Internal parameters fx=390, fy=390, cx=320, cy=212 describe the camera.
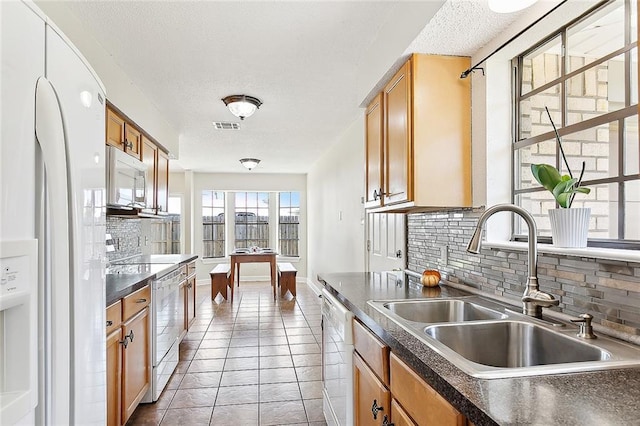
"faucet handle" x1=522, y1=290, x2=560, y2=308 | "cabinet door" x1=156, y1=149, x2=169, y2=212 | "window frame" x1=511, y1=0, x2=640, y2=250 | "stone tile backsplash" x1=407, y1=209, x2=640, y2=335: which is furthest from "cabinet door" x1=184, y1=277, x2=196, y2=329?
"faucet handle" x1=522, y1=290, x2=560, y2=308

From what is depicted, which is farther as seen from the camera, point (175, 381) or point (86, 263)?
point (175, 381)

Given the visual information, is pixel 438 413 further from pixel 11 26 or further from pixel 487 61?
pixel 487 61

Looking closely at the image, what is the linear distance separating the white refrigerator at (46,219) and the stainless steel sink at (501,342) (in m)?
1.04

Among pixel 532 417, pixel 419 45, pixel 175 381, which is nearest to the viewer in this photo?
pixel 532 417

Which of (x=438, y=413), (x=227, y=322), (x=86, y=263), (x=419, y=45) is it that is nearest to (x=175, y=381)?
(x=227, y=322)

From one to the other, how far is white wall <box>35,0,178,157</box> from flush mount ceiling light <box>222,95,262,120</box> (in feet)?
2.30

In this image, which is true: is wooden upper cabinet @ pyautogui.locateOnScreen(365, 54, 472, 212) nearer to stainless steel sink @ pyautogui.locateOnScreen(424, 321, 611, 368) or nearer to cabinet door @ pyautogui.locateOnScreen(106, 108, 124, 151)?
stainless steel sink @ pyautogui.locateOnScreen(424, 321, 611, 368)

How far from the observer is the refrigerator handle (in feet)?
2.60

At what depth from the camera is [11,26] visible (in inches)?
28.4

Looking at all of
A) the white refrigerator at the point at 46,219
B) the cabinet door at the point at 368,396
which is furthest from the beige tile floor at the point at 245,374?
the white refrigerator at the point at 46,219

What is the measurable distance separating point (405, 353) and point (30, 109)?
1086 mm

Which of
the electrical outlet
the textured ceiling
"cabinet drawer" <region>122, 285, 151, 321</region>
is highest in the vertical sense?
the textured ceiling

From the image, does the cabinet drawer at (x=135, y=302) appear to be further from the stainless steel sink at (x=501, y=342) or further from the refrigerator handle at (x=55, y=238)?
the stainless steel sink at (x=501, y=342)

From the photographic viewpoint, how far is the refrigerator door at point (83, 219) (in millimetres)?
884
